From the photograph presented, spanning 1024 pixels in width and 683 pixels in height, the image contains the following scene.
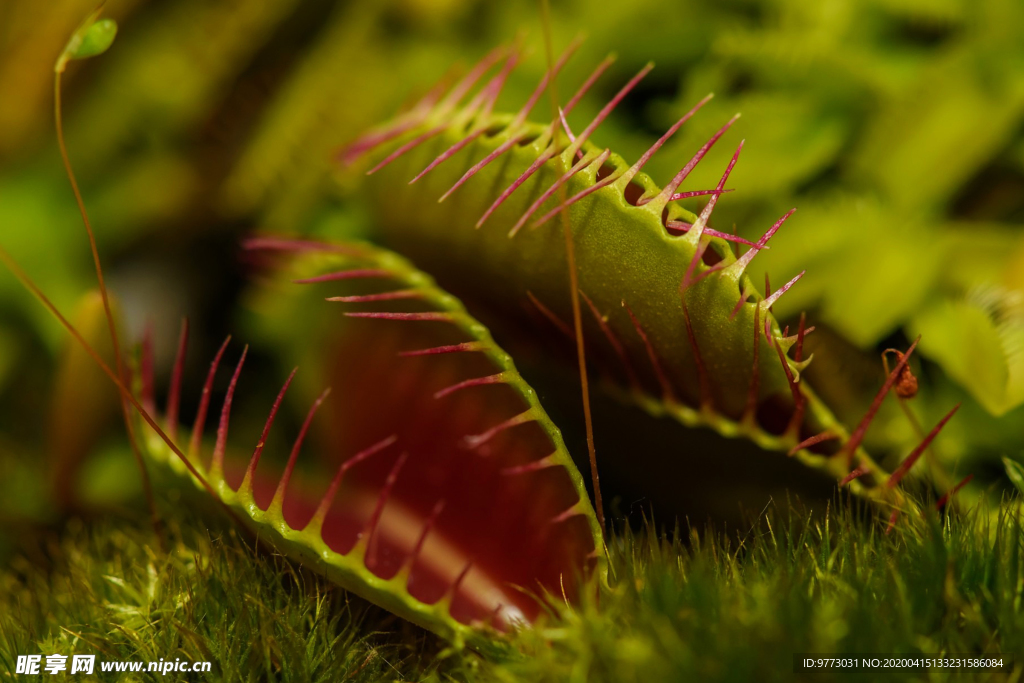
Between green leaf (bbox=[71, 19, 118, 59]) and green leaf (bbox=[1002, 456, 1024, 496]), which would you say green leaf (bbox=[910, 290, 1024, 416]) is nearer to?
green leaf (bbox=[1002, 456, 1024, 496])

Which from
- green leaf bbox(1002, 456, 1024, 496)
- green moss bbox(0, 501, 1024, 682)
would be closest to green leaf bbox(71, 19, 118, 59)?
green moss bbox(0, 501, 1024, 682)

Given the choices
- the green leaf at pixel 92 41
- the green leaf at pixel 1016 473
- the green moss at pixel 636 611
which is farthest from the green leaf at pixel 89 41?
the green leaf at pixel 1016 473

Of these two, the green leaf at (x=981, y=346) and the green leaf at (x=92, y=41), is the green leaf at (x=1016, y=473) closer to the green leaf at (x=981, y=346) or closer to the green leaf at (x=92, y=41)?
the green leaf at (x=981, y=346)

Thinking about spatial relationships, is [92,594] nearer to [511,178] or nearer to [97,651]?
[97,651]

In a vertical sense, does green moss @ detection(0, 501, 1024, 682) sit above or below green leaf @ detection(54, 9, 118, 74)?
below

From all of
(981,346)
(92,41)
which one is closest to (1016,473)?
(981,346)

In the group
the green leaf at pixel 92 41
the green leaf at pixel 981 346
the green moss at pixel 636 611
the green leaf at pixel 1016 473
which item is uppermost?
the green leaf at pixel 92 41

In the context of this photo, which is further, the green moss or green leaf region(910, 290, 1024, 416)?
green leaf region(910, 290, 1024, 416)

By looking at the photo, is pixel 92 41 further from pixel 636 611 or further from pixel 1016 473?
pixel 1016 473

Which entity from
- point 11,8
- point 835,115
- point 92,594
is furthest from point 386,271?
point 11,8
